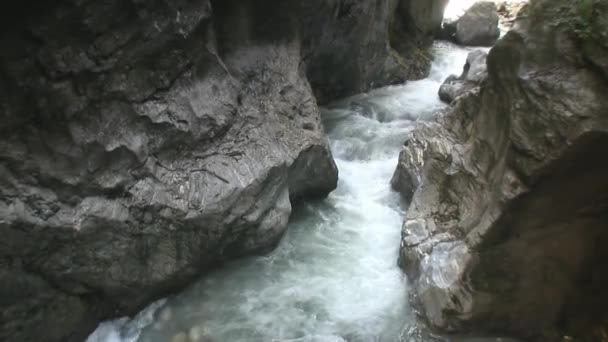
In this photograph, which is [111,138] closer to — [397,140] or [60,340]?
[60,340]

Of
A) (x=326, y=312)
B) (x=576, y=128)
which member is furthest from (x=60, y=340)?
(x=576, y=128)

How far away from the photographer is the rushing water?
186 inches

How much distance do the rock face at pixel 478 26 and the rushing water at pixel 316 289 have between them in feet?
29.3

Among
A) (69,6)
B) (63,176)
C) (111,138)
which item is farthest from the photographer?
(111,138)

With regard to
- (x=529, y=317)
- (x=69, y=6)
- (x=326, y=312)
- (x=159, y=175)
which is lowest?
(x=326, y=312)

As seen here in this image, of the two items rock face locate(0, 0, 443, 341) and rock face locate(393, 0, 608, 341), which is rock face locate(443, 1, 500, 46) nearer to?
rock face locate(0, 0, 443, 341)

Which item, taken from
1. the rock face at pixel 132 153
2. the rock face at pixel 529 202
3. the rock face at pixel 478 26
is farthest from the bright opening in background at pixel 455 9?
the rock face at pixel 529 202

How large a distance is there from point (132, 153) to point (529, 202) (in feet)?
12.0

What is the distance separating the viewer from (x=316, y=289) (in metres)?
5.30

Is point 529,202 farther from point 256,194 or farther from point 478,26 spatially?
point 478,26

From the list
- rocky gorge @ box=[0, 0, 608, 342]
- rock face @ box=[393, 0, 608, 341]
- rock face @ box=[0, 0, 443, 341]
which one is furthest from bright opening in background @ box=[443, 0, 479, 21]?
rock face @ box=[393, 0, 608, 341]

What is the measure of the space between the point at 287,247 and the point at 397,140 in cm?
334

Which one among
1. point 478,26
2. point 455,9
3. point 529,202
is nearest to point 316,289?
point 529,202

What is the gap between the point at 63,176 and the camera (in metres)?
4.15
